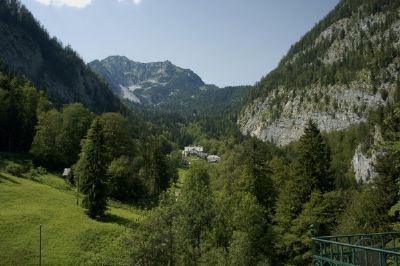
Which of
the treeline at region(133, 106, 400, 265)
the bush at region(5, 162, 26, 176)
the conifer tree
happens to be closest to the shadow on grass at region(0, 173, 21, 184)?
the bush at region(5, 162, 26, 176)

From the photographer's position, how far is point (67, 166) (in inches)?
4080

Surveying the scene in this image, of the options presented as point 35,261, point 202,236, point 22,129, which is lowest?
point 35,261

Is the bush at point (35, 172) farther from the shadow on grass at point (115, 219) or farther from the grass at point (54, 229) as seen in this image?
the shadow on grass at point (115, 219)

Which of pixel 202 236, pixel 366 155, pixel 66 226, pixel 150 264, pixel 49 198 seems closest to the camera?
pixel 150 264

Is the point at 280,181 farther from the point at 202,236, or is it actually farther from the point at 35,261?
the point at 35,261

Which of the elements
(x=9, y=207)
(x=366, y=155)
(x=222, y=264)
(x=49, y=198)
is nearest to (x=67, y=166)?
(x=49, y=198)

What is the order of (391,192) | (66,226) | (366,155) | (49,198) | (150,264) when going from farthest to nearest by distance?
(366,155) < (49,198) < (66,226) < (150,264) < (391,192)

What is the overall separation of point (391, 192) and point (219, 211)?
67.9 ft

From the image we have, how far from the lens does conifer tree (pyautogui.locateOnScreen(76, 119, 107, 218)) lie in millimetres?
74438

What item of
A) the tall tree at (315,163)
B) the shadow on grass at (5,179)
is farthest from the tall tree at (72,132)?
the tall tree at (315,163)

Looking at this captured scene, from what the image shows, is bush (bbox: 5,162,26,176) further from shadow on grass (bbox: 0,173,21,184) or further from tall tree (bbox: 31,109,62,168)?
tall tree (bbox: 31,109,62,168)

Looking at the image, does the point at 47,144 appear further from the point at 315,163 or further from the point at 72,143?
the point at 315,163

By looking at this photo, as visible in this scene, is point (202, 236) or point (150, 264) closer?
point (150, 264)

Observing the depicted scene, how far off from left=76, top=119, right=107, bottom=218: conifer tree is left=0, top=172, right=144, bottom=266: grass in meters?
2.10
